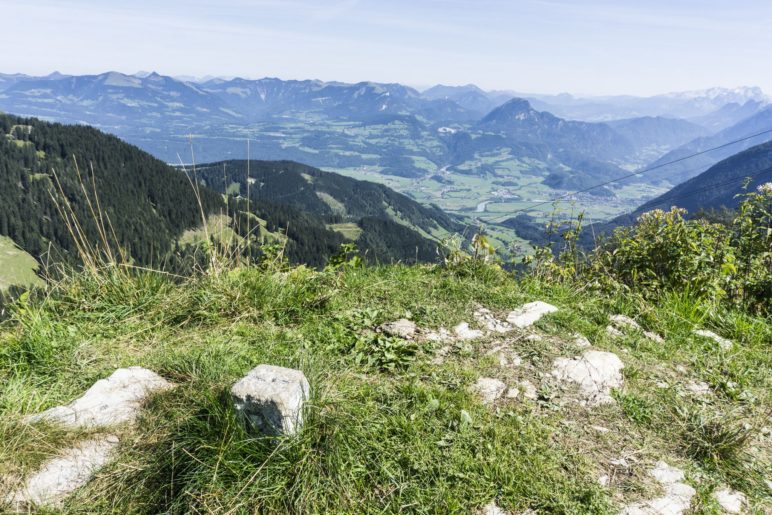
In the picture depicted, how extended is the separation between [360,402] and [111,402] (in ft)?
6.80

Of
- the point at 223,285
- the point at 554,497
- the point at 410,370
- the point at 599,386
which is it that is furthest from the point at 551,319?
the point at 223,285

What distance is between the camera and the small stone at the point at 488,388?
3.93 metres

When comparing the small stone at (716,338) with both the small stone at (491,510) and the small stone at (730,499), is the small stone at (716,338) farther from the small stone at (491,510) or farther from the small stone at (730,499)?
the small stone at (491,510)

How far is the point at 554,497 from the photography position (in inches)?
113

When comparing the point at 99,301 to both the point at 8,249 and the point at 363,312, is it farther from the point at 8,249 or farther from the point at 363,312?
the point at 8,249

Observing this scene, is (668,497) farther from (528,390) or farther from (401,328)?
(401,328)

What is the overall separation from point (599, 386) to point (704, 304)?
3.15 m

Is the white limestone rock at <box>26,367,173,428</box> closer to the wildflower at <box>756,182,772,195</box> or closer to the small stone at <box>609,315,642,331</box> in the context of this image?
the small stone at <box>609,315,642,331</box>

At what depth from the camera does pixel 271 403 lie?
2.82 m

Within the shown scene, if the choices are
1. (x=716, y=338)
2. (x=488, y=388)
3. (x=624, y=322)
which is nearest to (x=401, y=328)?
(x=488, y=388)

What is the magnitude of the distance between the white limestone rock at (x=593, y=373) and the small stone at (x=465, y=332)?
38.4 inches

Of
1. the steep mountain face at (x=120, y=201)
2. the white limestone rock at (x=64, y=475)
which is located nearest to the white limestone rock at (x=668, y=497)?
the white limestone rock at (x=64, y=475)

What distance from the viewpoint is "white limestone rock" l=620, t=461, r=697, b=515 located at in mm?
2834

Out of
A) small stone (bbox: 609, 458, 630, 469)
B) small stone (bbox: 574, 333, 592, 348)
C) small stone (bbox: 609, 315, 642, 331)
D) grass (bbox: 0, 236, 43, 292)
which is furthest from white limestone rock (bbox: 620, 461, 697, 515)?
grass (bbox: 0, 236, 43, 292)
